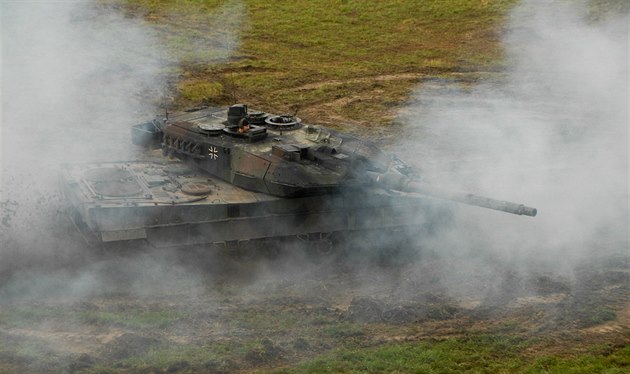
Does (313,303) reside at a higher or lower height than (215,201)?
lower

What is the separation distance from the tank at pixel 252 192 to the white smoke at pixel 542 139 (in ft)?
3.83

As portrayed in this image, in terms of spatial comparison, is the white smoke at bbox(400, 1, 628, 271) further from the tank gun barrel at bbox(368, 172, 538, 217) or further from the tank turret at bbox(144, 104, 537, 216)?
the tank turret at bbox(144, 104, 537, 216)

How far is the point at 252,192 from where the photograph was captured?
16156mm

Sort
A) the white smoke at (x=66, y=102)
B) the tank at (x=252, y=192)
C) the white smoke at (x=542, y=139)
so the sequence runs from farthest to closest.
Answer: the white smoke at (x=542, y=139), the white smoke at (x=66, y=102), the tank at (x=252, y=192)

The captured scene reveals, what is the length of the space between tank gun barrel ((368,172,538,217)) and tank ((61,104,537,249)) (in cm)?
2

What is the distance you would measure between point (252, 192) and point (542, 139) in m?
11.5

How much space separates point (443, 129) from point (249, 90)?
266 inches

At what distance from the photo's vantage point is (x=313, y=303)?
14.9 metres

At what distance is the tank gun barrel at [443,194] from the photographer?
15.0 metres

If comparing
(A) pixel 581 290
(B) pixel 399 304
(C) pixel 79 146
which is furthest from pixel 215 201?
(C) pixel 79 146

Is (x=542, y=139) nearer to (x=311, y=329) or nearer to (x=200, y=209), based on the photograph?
(x=200, y=209)

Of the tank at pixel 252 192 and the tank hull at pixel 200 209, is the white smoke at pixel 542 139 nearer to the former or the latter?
the tank at pixel 252 192

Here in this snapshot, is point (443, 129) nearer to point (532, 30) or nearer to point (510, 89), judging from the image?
point (510, 89)

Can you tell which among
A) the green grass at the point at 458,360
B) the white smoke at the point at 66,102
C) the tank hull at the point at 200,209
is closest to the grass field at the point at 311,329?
the green grass at the point at 458,360
